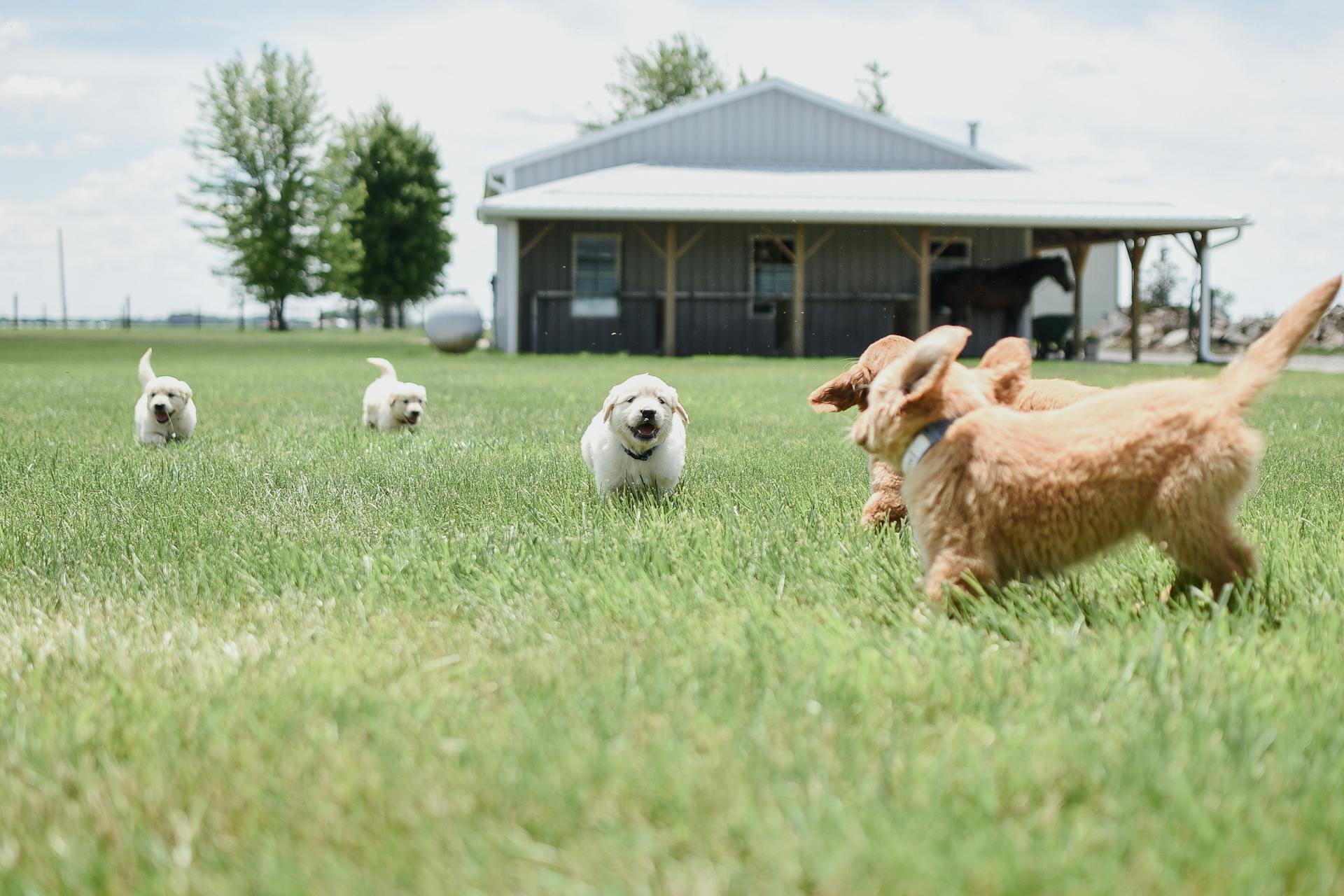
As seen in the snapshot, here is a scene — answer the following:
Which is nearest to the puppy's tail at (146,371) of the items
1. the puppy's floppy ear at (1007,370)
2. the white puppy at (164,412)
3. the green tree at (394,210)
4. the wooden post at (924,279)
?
the white puppy at (164,412)

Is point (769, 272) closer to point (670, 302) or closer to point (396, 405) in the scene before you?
point (670, 302)

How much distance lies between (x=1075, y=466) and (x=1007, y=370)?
0.75m

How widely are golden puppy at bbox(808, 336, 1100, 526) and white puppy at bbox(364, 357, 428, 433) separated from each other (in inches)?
201

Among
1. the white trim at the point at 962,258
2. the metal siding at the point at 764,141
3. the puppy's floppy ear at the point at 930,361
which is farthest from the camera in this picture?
the metal siding at the point at 764,141

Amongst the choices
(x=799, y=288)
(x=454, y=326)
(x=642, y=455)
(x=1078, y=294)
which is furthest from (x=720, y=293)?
(x=642, y=455)

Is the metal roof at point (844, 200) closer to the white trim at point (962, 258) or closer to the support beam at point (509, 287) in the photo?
the support beam at point (509, 287)

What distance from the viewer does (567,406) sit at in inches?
436

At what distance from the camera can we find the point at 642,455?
5.43 meters

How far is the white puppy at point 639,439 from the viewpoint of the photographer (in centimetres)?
523

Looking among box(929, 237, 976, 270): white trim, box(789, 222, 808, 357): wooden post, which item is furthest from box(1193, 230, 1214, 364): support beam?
box(789, 222, 808, 357): wooden post

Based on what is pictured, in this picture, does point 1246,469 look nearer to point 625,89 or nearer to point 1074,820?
point 1074,820

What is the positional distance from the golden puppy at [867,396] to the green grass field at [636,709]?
6.8 inches

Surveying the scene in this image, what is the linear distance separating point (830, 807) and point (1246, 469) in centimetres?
163

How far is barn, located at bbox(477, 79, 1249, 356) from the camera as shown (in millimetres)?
23500
